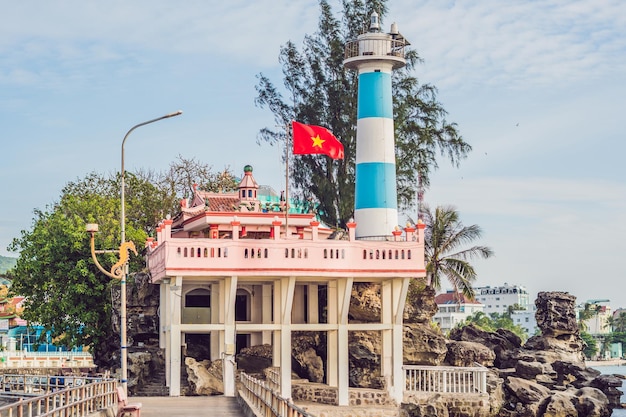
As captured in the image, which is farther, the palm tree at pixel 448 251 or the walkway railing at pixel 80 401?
the palm tree at pixel 448 251

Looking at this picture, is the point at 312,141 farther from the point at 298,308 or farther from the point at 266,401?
the point at 266,401

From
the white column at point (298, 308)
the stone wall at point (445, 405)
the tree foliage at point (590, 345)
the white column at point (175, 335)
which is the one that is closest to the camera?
the white column at point (175, 335)

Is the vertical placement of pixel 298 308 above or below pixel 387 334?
above

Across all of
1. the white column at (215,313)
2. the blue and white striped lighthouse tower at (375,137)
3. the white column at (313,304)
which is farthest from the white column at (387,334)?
the white column at (215,313)

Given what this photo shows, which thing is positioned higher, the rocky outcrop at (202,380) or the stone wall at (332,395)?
the rocky outcrop at (202,380)

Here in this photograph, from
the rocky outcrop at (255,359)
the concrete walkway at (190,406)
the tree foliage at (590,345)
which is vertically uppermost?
the rocky outcrop at (255,359)

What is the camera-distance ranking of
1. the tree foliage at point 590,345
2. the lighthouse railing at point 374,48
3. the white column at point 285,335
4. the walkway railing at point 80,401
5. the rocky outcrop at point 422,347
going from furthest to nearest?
the tree foliage at point 590,345 → the lighthouse railing at point 374,48 → the rocky outcrop at point 422,347 → the white column at point 285,335 → the walkway railing at point 80,401

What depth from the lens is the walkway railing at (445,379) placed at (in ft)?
147

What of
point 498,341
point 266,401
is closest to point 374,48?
point 498,341

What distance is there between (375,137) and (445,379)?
36.3 ft

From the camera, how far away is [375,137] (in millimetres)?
48906

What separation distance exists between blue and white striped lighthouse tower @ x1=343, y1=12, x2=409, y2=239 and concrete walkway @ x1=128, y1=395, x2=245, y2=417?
12413 millimetres

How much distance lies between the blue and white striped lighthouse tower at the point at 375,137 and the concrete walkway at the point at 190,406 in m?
12.4

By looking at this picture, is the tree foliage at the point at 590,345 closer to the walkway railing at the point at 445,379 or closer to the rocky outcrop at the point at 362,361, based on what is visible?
the walkway railing at the point at 445,379
